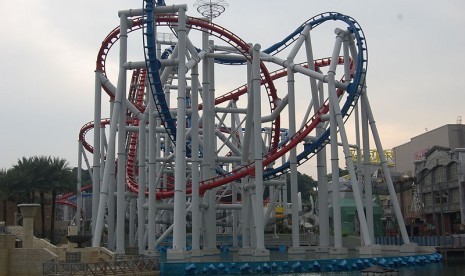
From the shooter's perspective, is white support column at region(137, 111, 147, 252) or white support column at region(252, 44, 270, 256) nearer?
white support column at region(252, 44, 270, 256)

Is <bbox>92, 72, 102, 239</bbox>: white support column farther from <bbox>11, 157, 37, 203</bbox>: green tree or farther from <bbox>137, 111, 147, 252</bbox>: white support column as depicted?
<bbox>11, 157, 37, 203</bbox>: green tree

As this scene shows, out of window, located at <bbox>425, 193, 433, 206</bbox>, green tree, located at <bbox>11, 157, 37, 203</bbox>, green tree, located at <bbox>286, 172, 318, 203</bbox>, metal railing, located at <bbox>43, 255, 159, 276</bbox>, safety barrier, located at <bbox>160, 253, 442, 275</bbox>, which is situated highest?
green tree, located at <bbox>286, 172, 318, 203</bbox>

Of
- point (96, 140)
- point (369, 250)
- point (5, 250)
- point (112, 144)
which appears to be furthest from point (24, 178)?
point (369, 250)

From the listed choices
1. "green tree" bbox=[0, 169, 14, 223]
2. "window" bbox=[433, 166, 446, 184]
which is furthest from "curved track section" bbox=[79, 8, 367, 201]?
"window" bbox=[433, 166, 446, 184]

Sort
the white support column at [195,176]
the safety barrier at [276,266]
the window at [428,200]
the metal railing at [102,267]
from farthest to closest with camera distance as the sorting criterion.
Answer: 1. the window at [428,200]
2. the white support column at [195,176]
3. the safety barrier at [276,266]
4. the metal railing at [102,267]

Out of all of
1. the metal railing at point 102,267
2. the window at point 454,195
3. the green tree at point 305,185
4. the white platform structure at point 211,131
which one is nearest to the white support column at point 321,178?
the white platform structure at point 211,131

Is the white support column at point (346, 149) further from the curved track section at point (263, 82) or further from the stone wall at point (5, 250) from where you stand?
the stone wall at point (5, 250)

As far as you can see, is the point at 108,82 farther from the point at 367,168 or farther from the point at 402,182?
the point at 402,182

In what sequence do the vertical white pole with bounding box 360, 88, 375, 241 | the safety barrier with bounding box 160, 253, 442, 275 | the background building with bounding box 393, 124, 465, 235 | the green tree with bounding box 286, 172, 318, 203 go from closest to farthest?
1. the safety barrier with bounding box 160, 253, 442, 275
2. the vertical white pole with bounding box 360, 88, 375, 241
3. the background building with bounding box 393, 124, 465, 235
4. the green tree with bounding box 286, 172, 318, 203

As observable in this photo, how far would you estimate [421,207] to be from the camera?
60.8 metres

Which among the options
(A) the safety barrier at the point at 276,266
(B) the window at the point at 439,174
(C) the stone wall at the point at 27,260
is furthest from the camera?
(B) the window at the point at 439,174

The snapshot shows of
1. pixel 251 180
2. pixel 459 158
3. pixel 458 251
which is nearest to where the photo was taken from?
pixel 251 180

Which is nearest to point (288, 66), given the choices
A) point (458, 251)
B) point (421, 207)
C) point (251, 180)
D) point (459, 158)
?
point (251, 180)

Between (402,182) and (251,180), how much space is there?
3031cm
